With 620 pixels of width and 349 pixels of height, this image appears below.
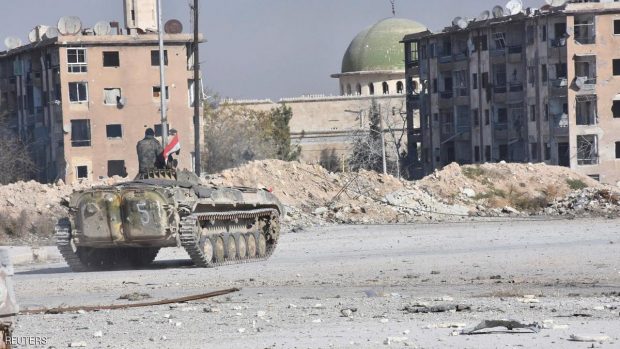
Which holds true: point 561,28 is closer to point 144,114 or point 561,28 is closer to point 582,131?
point 582,131

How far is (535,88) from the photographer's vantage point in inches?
3241

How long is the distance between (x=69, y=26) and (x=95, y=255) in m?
58.5

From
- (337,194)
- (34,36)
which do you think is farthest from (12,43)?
(337,194)

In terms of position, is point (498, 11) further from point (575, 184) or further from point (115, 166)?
point (575, 184)

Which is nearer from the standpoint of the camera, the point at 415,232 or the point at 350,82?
the point at 415,232

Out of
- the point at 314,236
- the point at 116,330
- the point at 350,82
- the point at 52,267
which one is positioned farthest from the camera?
the point at 350,82

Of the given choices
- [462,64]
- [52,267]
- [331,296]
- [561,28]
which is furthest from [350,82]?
[331,296]

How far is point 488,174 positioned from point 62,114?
120 ft

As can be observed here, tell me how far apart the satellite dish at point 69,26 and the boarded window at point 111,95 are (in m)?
3.64

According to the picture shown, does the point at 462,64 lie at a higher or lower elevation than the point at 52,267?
higher

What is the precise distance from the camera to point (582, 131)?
261 feet

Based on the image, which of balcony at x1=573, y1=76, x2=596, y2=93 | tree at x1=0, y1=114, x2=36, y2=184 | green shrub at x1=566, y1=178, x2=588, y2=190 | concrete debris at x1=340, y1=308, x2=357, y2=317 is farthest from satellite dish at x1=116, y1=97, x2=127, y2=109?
concrete debris at x1=340, y1=308, x2=357, y2=317

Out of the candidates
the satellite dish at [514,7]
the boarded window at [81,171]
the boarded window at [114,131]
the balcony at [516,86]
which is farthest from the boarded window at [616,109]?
the boarded window at [81,171]

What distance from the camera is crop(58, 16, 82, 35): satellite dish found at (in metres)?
87.4
